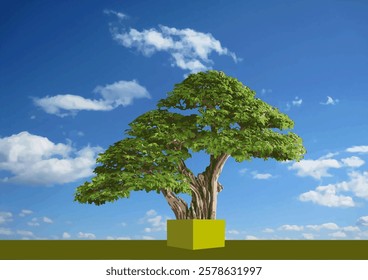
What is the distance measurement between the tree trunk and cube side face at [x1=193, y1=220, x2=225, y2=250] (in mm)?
1492

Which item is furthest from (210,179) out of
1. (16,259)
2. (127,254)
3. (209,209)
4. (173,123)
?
(16,259)

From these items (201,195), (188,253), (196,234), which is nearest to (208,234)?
(196,234)

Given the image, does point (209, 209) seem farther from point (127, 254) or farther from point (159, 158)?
point (127, 254)

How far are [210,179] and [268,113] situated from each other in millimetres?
2556

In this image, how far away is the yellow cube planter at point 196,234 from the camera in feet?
36.4

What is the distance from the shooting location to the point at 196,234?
36.4 feet

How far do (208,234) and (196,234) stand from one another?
1.47 ft

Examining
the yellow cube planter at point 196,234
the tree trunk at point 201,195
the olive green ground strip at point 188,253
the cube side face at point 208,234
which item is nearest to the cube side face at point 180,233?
the yellow cube planter at point 196,234

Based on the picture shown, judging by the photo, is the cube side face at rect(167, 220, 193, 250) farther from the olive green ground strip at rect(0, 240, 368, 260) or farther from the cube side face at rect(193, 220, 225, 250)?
the olive green ground strip at rect(0, 240, 368, 260)

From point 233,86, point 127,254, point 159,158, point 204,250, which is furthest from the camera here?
point 233,86

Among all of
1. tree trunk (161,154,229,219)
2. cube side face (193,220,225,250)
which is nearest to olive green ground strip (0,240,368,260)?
cube side face (193,220,225,250)

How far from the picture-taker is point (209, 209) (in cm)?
1338

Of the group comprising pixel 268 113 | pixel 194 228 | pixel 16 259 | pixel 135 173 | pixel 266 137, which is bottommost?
pixel 16 259

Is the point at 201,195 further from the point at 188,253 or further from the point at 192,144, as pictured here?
the point at 188,253
